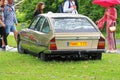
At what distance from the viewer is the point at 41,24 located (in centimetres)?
1569

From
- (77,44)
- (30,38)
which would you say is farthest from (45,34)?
(30,38)

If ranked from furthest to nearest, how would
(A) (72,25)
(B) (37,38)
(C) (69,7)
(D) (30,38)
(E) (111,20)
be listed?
(C) (69,7) < (E) (111,20) < (D) (30,38) < (B) (37,38) < (A) (72,25)

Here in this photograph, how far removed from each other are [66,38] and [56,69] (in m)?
1.66

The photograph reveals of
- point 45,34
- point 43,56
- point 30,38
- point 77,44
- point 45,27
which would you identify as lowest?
point 43,56

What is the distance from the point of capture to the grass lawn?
11.6 metres

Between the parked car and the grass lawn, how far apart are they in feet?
1.01

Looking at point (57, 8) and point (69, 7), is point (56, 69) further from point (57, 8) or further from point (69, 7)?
point (57, 8)

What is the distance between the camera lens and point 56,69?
511 inches

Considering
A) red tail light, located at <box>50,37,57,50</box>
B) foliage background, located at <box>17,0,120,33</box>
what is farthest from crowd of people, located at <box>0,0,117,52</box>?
foliage background, located at <box>17,0,120,33</box>

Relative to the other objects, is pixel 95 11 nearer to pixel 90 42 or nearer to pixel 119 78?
pixel 90 42

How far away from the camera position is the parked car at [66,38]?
14.4 m

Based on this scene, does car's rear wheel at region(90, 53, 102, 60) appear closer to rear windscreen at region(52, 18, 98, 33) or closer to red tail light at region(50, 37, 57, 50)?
rear windscreen at region(52, 18, 98, 33)

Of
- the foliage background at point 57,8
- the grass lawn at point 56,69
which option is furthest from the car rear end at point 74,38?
the foliage background at point 57,8

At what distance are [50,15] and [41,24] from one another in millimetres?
390
